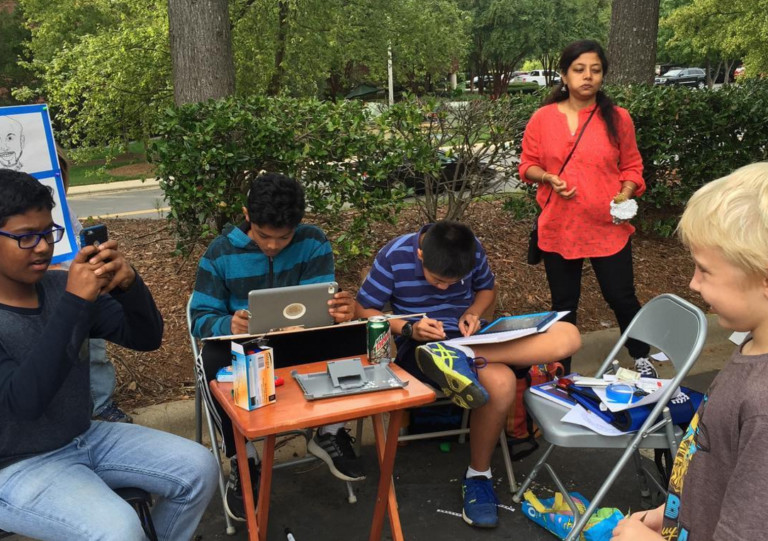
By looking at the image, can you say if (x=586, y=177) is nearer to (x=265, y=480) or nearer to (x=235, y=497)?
(x=265, y=480)

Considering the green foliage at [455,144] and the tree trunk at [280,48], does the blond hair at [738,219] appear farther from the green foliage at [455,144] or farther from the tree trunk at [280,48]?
the tree trunk at [280,48]

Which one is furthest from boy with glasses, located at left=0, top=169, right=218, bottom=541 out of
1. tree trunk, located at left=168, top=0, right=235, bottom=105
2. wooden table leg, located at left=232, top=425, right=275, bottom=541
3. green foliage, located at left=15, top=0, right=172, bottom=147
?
green foliage, located at left=15, top=0, right=172, bottom=147

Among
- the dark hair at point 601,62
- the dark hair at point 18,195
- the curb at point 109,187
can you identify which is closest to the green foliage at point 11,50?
the curb at point 109,187

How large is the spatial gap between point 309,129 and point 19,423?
8.70 ft

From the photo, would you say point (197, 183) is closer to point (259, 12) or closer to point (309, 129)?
point (309, 129)

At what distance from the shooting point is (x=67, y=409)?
2.26m

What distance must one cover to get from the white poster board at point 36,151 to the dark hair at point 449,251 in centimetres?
166

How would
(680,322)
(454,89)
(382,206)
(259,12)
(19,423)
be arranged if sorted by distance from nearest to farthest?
(19,423) < (680,322) < (382,206) < (454,89) < (259,12)

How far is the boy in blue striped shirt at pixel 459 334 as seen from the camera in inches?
112

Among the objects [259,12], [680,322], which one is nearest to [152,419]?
[680,322]

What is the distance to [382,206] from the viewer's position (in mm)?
4586

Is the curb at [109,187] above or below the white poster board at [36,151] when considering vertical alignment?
below

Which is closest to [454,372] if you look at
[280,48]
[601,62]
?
[601,62]

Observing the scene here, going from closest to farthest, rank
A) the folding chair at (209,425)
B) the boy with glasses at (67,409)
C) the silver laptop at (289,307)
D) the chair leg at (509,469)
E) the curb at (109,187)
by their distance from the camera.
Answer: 1. the boy with glasses at (67,409)
2. the silver laptop at (289,307)
3. the folding chair at (209,425)
4. the chair leg at (509,469)
5. the curb at (109,187)
